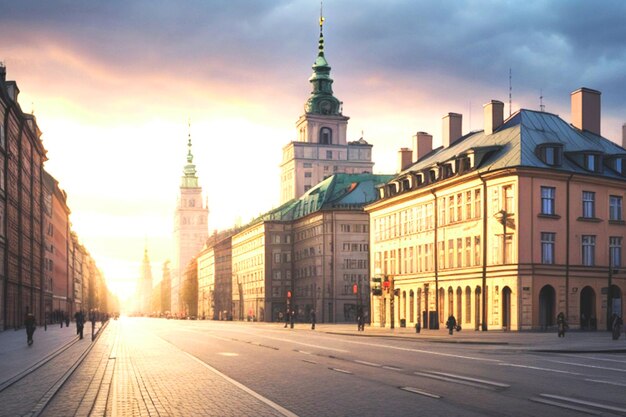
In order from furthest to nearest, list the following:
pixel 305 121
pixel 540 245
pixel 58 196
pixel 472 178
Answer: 1. pixel 305 121
2. pixel 58 196
3. pixel 472 178
4. pixel 540 245

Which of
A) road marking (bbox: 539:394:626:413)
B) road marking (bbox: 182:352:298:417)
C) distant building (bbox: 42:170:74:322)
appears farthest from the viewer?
distant building (bbox: 42:170:74:322)

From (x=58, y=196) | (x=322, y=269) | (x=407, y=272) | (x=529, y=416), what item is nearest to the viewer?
(x=529, y=416)

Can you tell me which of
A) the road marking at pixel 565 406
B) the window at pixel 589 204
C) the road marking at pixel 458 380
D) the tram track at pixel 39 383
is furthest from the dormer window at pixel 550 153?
the road marking at pixel 565 406

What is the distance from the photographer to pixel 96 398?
20.3 meters

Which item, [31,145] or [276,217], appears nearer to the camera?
[31,145]

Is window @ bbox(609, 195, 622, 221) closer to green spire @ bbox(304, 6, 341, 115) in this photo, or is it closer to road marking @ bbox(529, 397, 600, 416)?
road marking @ bbox(529, 397, 600, 416)

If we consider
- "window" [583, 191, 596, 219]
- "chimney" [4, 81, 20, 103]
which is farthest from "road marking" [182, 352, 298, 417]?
"chimney" [4, 81, 20, 103]

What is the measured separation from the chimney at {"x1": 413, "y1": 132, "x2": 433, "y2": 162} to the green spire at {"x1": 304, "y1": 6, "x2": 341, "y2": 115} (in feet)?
270

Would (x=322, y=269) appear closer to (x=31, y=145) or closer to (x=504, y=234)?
(x=31, y=145)

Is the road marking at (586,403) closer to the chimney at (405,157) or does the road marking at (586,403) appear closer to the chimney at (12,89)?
the chimney at (12,89)

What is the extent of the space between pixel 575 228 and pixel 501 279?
6.97 metres

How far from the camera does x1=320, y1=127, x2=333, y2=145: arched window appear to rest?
570ft

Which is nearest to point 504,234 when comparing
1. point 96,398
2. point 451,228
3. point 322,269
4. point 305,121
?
point 451,228

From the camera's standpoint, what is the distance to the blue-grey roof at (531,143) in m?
66.1
